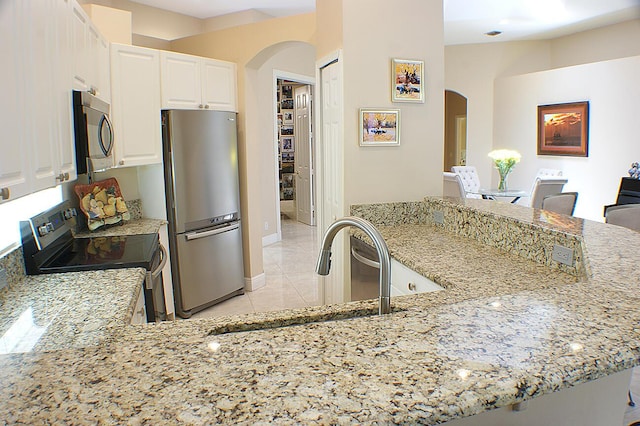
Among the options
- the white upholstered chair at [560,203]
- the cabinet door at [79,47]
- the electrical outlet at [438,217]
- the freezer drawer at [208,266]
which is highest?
the cabinet door at [79,47]

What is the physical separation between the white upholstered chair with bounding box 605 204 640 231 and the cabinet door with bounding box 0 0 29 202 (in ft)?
11.4

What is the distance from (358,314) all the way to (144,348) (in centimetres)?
59

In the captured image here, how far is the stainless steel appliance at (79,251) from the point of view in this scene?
86.1 inches

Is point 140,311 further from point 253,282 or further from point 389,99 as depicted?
point 253,282

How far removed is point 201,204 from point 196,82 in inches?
40.2

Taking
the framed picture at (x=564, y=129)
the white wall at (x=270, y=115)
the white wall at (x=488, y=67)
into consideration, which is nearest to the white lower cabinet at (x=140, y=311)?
the white wall at (x=270, y=115)

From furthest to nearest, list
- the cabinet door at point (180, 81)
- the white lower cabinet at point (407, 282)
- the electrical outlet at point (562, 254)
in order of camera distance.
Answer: the cabinet door at point (180, 81) < the white lower cabinet at point (407, 282) < the electrical outlet at point (562, 254)

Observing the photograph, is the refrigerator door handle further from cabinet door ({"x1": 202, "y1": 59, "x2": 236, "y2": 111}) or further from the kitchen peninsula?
the kitchen peninsula

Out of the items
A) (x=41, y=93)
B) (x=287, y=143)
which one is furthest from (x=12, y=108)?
(x=287, y=143)

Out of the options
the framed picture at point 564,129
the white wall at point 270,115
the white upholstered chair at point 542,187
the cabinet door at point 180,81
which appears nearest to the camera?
the cabinet door at point 180,81

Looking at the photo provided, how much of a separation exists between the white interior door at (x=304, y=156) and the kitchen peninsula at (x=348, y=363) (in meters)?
6.55

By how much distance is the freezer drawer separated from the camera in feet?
12.7

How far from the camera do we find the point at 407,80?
9.45 ft

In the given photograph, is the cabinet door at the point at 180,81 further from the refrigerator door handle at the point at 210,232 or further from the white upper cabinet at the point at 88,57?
the refrigerator door handle at the point at 210,232
